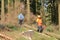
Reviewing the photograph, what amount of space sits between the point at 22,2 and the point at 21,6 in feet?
8.23

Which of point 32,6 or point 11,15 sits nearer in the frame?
point 11,15

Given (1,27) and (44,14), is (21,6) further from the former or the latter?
(1,27)

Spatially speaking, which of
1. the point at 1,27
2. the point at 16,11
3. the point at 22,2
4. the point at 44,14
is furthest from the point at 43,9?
the point at 1,27

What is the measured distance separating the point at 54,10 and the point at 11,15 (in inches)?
214

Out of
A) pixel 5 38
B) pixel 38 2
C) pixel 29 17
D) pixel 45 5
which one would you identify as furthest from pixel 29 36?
pixel 38 2

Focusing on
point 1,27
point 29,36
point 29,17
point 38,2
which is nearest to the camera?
point 29,36

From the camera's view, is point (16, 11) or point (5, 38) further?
point (16, 11)

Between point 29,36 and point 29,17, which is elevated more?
point 29,36

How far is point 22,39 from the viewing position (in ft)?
39.3

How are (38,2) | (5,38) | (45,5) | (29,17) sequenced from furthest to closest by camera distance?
(38,2)
(45,5)
(29,17)
(5,38)

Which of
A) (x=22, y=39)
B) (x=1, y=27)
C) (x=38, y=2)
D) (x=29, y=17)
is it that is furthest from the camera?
(x=38, y=2)

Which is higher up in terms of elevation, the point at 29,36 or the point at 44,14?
the point at 29,36

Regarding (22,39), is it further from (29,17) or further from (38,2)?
(38,2)

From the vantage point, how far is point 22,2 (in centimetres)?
3494
